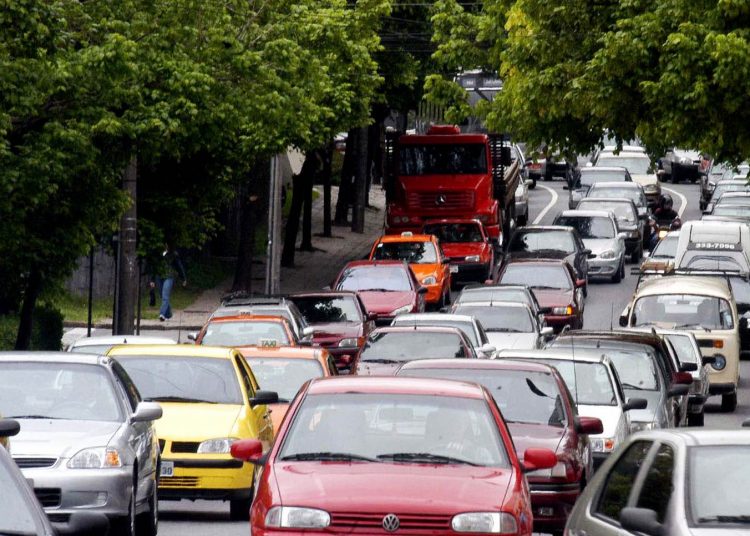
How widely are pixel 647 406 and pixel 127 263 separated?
12.9 metres

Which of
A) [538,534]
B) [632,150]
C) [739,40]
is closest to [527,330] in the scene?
[739,40]

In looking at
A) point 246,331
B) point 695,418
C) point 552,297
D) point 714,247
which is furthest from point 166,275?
point 695,418

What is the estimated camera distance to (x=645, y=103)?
80.8 ft

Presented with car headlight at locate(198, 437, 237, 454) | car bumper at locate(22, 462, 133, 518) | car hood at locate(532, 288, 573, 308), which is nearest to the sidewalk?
car hood at locate(532, 288, 573, 308)

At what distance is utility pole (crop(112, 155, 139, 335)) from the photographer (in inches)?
1145

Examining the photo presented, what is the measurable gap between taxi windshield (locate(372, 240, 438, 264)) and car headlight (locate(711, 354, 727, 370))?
12.4 m

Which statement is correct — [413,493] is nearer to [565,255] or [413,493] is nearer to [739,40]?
[739,40]

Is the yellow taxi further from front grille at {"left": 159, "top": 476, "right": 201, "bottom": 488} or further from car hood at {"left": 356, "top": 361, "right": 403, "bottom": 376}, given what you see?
car hood at {"left": 356, "top": 361, "right": 403, "bottom": 376}

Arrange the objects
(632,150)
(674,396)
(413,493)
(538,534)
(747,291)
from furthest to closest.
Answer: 1. (632,150)
2. (747,291)
3. (674,396)
4. (538,534)
5. (413,493)

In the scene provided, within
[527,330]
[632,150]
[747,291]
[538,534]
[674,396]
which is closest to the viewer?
[538,534]

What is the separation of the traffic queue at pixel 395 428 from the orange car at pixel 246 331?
0.12 feet

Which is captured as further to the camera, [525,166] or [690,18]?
[525,166]

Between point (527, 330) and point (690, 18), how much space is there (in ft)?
21.4

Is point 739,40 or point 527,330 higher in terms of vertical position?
point 739,40
